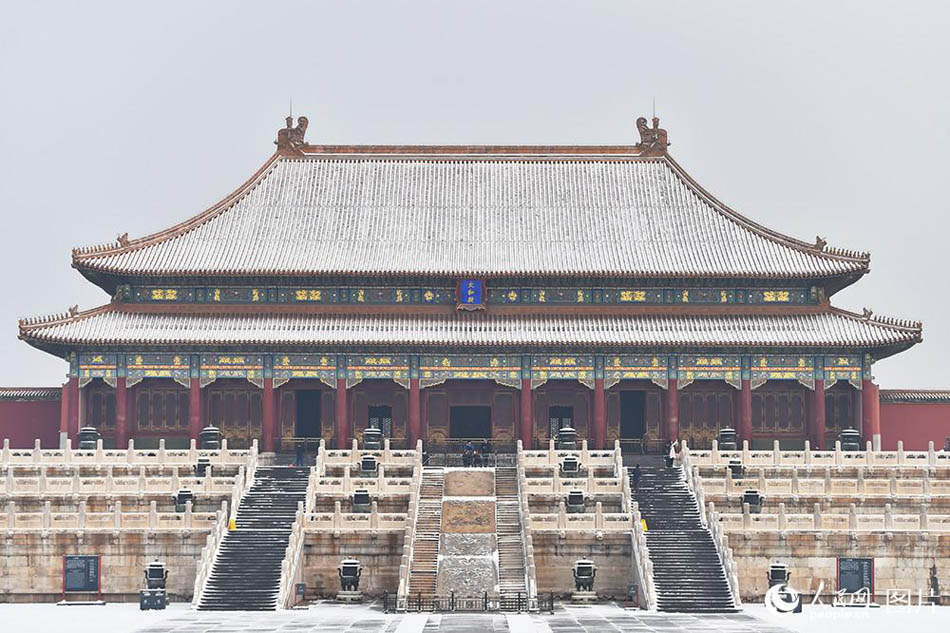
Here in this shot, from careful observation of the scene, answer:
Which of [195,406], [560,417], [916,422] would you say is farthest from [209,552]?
[916,422]

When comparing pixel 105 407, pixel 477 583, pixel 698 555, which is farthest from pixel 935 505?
pixel 105 407

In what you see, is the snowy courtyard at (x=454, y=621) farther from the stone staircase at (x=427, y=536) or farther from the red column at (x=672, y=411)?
the red column at (x=672, y=411)

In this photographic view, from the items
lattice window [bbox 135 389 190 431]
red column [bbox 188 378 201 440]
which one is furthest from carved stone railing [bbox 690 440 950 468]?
lattice window [bbox 135 389 190 431]

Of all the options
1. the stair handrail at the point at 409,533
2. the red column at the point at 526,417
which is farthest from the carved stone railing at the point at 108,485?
the red column at the point at 526,417

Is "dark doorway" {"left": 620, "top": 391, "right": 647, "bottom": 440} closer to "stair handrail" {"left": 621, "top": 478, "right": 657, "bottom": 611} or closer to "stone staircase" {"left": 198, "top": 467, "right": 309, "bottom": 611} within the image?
"stone staircase" {"left": 198, "top": 467, "right": 309, "bottom": 611}

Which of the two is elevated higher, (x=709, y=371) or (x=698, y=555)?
(x=709, y=371)

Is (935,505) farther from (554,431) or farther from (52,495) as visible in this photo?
(52,495)

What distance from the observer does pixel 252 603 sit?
4875 centimetres

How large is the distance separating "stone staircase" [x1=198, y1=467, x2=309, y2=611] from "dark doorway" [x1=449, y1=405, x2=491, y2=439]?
15.1m

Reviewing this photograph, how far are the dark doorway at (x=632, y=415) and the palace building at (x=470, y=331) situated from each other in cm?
10

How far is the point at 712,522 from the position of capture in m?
52.6

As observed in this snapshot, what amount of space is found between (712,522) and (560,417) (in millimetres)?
21404

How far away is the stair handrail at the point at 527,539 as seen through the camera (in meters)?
48.3

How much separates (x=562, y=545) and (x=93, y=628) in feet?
49.4
